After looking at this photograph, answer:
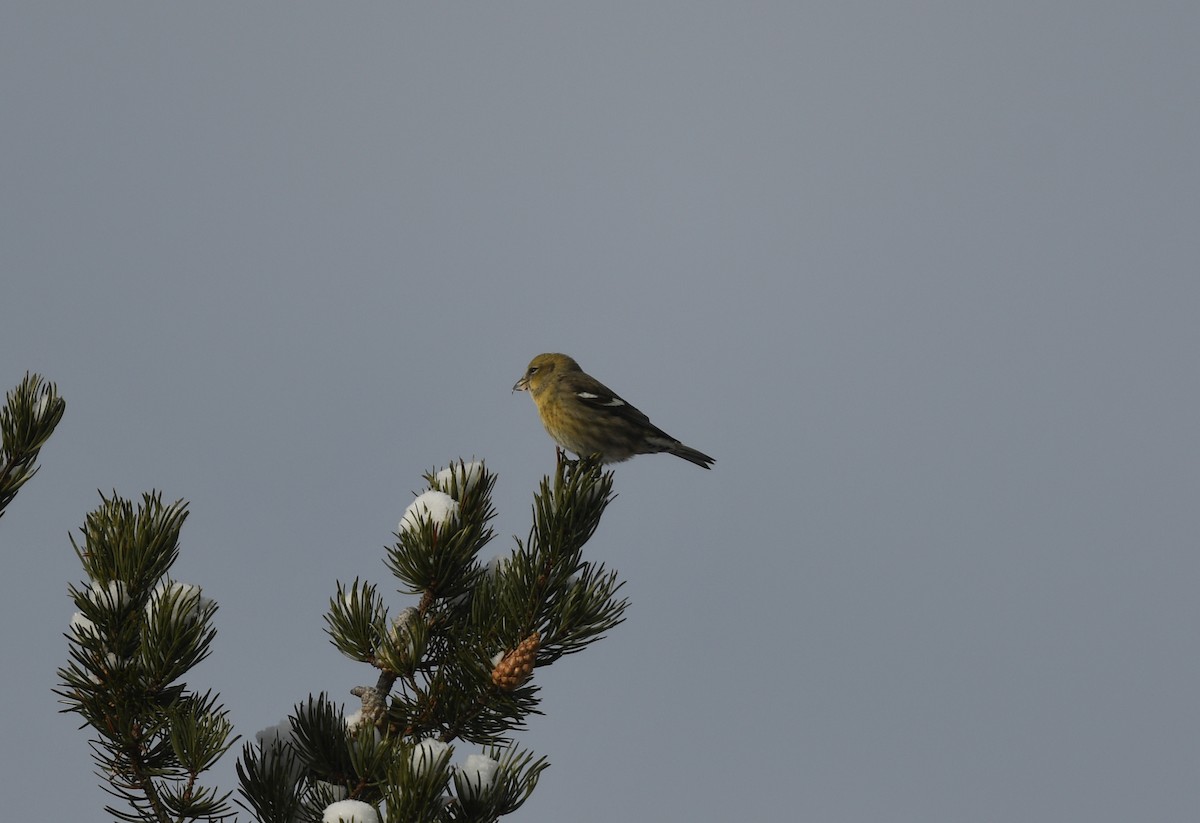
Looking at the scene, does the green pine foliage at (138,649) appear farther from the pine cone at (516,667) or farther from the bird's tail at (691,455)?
the bird's tail at (691,455)

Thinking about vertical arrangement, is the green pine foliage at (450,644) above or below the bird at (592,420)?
below

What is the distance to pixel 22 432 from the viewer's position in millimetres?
3994

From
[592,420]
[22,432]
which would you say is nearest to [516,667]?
[22,432]

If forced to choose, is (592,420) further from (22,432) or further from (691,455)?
(22,432)

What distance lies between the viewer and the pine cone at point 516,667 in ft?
13.0

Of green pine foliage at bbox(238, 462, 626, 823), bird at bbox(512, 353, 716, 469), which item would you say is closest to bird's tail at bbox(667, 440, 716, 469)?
bird at bbox(512, 353, 716, 469)

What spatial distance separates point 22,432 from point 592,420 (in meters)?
7.89

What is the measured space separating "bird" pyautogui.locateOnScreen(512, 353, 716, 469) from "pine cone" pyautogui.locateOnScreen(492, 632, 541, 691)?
7.64 meters

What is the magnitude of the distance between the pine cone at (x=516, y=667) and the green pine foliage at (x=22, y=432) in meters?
1.86

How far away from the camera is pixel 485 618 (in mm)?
4188

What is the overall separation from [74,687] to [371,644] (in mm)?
1037

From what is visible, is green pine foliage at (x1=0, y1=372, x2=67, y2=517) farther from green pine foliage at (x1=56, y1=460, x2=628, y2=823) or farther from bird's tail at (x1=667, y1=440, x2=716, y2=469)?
bird's tail at (x1=667, y1=440, x2=716, y2=469)

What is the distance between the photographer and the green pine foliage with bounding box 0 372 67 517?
155 inches

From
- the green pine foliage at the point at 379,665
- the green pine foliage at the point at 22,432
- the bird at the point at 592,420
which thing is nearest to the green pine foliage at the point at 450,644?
the green pine foliage at the point at 379,665
